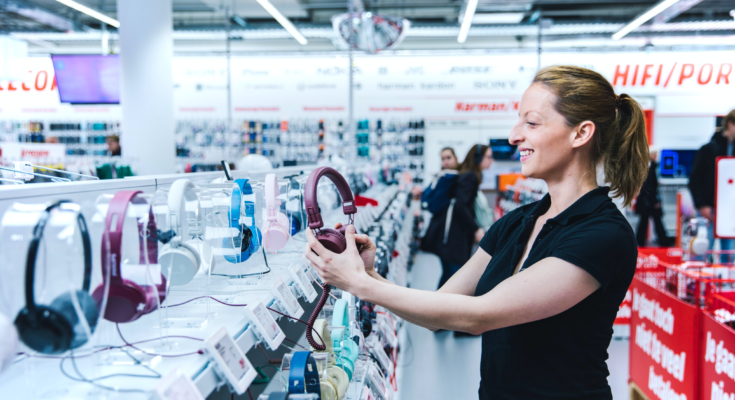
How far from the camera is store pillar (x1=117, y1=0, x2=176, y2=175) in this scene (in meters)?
4.44

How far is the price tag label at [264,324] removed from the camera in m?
1.09

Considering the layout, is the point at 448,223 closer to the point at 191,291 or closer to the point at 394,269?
the point at 394,269

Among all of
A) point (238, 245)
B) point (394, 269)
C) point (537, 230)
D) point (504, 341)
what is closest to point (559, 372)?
point (504, 341)

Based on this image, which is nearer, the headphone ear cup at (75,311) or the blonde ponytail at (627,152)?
the headphone ear cup at (75,311)

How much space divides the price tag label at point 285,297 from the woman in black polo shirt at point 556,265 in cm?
24

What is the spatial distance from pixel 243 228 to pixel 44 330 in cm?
78

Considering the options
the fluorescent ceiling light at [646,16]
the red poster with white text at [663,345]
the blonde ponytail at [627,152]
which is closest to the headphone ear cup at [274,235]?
the blonde ponytail at [627,152]

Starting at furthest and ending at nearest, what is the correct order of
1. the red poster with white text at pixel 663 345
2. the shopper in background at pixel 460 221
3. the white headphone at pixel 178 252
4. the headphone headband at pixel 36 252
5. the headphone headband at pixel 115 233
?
1. the shopper in background at pixel 460 221
2. the red poster with white text at pixel 663 345
3. the white headphone at pixel 178 252
4. the headphone headband at pixel 115 233
5. the headphone headband at pixel 36 252

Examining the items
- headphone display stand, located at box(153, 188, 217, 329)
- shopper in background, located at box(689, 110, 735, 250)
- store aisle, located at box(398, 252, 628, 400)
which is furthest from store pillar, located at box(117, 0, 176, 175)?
shopper in background, located at box(689, 110, 735, 250)

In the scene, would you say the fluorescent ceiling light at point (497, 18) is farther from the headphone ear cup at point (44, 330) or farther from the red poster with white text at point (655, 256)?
the headphone ear cup at point (44, 330)

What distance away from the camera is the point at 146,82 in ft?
14.9

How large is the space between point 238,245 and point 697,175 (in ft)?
16.5

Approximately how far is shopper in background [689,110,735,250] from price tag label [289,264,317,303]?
4550 mm

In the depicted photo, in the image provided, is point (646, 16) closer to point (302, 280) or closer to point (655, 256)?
point (655, 256)
